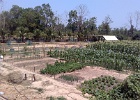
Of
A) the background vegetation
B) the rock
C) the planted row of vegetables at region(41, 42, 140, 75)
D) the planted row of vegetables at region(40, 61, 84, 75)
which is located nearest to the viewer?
the rock

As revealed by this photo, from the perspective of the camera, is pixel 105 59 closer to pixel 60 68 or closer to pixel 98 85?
pixel 60 68

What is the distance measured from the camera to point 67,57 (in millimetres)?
20312

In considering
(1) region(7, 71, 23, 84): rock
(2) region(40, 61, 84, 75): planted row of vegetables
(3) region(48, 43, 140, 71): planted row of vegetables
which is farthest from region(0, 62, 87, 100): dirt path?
(3) region(48, 43, 140, 71): planted row of vegetables

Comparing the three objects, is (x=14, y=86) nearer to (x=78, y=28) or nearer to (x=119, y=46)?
(x=119, y=46)

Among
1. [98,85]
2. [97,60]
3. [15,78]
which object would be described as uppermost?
[97,60]

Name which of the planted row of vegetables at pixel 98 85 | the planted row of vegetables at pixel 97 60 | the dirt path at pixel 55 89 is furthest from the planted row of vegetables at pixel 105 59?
the dirt path at pixel 55 89

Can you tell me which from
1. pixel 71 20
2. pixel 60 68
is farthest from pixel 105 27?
pixel 60 68

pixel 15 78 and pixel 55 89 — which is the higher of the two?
pixel 15 78

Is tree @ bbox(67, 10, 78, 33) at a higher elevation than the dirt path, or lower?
higher

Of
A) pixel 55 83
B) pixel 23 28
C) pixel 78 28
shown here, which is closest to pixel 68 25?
pixel 78 28

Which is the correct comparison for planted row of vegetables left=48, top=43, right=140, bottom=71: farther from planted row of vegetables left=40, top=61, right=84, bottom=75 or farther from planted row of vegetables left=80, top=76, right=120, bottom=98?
planted row of vegetables left=80, top=76, right=120, bottom=98

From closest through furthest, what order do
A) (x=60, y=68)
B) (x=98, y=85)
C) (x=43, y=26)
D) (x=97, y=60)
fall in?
(x=98, y=85), (x=60, y=68), (x=97, y=60), (x=43, y=26)

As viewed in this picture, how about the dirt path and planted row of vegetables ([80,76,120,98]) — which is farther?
planted row of vegetables ([80,76,120,98])

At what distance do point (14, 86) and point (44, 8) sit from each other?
38.3m
